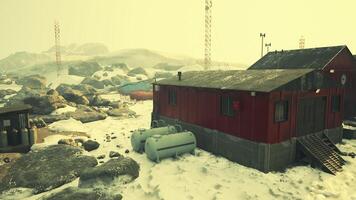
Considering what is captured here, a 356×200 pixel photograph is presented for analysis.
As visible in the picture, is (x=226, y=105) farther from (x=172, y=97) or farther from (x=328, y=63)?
(x=328, y=63)

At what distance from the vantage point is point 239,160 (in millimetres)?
14672

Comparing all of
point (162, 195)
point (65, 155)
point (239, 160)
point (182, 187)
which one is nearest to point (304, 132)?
point (239, 160)

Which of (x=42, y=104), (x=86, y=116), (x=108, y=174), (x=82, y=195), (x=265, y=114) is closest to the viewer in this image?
(x=82, y=195)

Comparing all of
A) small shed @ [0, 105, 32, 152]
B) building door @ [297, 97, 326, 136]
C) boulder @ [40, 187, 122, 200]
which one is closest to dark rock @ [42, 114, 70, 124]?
small shed @ [0, 105, 32, 152]

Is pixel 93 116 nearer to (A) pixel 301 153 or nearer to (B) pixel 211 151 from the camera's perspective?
(B) pixel 211 151

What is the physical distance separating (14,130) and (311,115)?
18294mm

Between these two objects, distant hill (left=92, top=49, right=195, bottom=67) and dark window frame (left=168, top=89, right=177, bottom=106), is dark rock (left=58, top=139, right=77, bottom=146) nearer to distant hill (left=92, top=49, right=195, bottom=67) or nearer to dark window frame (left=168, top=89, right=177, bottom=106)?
dark window frame (left=168, top=89, right=177, bottom=106)

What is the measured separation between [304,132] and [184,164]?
7.06 meters

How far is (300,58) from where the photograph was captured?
75.3ft

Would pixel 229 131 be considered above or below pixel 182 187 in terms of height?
above

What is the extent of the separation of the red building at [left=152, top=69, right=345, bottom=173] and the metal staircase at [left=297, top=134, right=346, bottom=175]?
0.06 m

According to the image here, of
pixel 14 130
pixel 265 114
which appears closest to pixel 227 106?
pixel 265 114

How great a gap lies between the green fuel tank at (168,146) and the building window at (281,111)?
5137 mm

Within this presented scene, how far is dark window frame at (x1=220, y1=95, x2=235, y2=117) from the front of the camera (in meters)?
15.1
